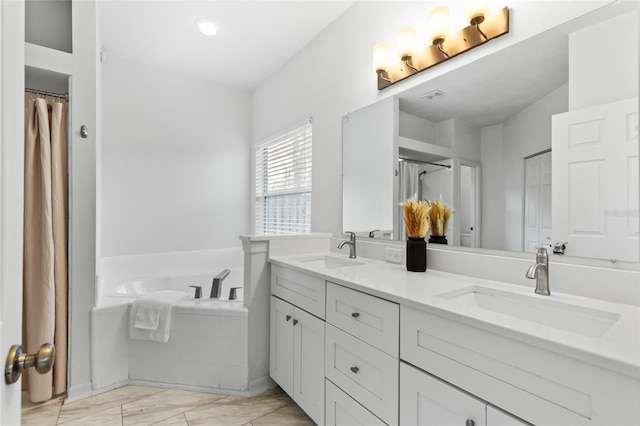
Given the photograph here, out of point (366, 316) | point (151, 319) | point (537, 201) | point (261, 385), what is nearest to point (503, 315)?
point (366, 316)

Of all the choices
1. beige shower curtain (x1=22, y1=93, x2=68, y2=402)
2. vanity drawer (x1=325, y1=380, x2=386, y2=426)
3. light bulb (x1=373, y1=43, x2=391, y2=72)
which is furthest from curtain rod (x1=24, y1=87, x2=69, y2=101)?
vanity drawer (x1=325, y1=380, x2=386, y2=426)

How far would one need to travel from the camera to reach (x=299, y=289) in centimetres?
172

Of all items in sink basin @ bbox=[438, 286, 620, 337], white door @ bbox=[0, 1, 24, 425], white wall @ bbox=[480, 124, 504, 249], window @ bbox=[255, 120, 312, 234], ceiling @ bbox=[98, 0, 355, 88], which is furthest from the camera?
window @ bbox=[255, 120, 312, 234]

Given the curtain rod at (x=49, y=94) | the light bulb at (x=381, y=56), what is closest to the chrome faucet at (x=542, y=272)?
the light bulb at (x=381, y=56)

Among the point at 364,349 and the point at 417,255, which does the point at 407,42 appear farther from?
the point at 364,349

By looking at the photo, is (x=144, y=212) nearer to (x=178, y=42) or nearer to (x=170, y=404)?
(x=178, y=42)

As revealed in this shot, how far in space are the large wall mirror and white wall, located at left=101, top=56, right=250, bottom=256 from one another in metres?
2.16

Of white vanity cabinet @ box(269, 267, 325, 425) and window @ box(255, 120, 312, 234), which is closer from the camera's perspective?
white vanity cabinet @ box(269, 267, 325, 425)

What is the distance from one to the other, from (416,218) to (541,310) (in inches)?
25.4

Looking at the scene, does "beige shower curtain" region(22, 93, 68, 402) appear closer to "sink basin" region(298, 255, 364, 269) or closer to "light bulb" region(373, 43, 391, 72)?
"sink basin" region(298, 255, 364, 269)

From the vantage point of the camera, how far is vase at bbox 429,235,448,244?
1.64 metres

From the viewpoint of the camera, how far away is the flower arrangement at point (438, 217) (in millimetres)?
1641

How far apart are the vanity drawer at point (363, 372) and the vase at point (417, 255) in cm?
49

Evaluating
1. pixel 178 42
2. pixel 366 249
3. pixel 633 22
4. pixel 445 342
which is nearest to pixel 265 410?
pixel 366 249
